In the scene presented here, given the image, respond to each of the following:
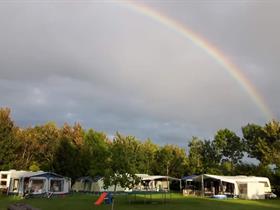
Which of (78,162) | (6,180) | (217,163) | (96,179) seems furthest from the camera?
(217,163)

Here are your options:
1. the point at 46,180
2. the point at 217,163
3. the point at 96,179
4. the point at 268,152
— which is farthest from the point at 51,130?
the point at 268,152

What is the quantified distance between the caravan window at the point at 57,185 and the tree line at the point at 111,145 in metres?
7.94

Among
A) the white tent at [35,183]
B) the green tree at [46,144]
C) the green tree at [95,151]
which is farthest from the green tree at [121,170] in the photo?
the green tree at [46,144]

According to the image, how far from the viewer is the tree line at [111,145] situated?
232 ft

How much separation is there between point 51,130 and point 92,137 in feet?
29.1

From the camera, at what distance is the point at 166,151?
277 feet

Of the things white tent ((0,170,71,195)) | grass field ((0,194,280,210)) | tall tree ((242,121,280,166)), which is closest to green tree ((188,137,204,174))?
tall tree ((242,121,280,166))

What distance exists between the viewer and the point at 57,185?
59.4 meters

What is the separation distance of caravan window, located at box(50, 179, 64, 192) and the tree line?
7.94m

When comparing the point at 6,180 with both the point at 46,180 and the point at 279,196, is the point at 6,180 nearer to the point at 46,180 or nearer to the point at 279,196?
the point at 46,180

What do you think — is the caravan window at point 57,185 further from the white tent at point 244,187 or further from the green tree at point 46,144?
the white tent at point 244,187

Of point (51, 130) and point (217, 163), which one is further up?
point (51, 130)

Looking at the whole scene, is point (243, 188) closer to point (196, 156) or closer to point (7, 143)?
point (196, 156)

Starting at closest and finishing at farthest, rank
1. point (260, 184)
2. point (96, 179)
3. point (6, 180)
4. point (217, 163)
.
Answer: point (260, 184) < point (6, 180) < point (96, 179) < point (217, 163)
